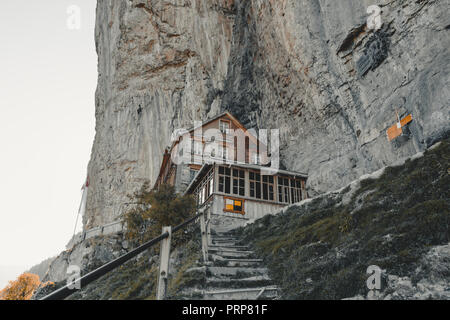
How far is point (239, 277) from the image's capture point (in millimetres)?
8117

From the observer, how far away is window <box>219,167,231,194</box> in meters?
19.2

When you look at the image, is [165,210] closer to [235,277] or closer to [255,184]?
[235,277]

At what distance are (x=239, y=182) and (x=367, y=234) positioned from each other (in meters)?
12.9

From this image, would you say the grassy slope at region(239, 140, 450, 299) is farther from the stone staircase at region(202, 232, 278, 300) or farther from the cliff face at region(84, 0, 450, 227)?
the cliff face at region(84, 0, 450, 227)

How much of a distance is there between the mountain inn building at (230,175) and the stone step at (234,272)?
23.7ft

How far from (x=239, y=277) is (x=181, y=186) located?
58.2 feet

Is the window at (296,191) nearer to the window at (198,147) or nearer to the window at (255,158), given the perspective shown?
the window at (255,158)

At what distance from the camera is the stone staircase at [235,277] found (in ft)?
23.0

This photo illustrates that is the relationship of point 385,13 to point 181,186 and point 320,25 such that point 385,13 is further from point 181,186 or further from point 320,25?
point 181,186

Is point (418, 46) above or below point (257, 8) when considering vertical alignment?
below

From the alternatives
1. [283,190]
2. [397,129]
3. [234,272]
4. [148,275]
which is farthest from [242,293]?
[283,190]

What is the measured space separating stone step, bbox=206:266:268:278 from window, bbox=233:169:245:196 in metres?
11.0

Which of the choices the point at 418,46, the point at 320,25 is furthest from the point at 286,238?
the point at 320,25

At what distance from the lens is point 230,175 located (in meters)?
19.7
